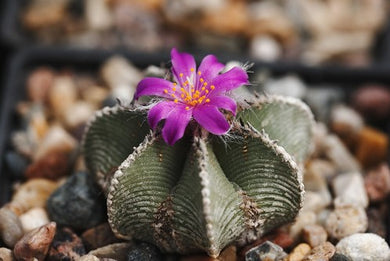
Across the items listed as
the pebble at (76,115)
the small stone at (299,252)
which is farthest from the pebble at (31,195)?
the small stone at (299,252)

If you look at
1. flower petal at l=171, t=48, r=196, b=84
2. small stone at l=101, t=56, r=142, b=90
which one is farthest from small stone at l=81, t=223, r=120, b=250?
small stone at l=101, t=56, r=142, b=90

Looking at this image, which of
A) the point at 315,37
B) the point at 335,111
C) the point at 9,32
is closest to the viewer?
the point at 335,111

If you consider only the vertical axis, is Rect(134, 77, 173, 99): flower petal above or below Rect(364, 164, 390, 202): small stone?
above

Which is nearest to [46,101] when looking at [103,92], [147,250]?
[103,92]

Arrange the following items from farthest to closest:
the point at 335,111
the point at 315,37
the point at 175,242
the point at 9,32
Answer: the point at 315,37 < the point at 9,32 < the point at 335,111 < the point at 175,242

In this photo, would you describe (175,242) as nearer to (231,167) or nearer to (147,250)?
(147,250)

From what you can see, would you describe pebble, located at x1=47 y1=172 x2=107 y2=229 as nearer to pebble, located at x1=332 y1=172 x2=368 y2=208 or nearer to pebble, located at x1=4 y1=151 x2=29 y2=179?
pebble, located at x1=4 y1=151 x2=29 y2=179
